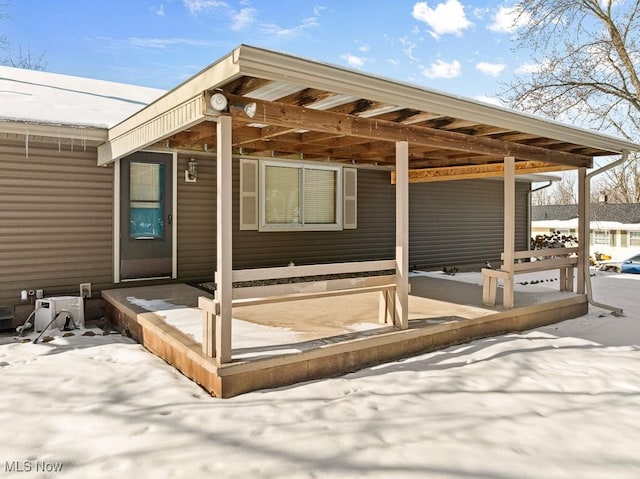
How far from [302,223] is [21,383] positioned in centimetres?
471

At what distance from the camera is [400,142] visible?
4289 millimetres

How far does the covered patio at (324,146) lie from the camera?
3186mm

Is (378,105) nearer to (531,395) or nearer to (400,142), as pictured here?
(400,142)

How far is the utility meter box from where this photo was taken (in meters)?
5.14

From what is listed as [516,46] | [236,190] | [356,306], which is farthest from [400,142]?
[516,46]

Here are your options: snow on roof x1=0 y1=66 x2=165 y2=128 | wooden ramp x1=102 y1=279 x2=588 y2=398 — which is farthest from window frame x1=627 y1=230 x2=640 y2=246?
snow on roof x1=0 y1=66 x2=165 y2=128

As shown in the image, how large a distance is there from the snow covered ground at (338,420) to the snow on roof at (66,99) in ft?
8.59

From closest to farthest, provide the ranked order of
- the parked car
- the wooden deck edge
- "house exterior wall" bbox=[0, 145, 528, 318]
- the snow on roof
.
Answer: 1. the wooden deck edge
2. the snow on roof
3. "house exterior wall" bbox=[0, 145, 528, 318]
4. the parked car

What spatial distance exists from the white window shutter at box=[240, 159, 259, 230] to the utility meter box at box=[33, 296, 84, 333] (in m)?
2.53

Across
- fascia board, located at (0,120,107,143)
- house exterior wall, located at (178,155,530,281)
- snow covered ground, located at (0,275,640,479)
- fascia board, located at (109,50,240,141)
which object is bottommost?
snow covered ground, located at (0,275,640,479)

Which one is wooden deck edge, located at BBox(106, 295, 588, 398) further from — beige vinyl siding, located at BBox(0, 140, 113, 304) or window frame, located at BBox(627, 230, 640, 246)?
window frame, located at BBox(627, 230, 640, 246)

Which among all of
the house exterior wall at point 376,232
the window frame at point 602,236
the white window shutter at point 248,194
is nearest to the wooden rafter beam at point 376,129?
the white window shutter at point 248,194

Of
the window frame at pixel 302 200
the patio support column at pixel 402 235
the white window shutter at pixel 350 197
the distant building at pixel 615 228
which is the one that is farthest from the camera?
the distant building at pixel 615 228

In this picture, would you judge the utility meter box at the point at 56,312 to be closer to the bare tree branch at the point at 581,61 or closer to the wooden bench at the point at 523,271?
the wooden bench at the point at 523,271
